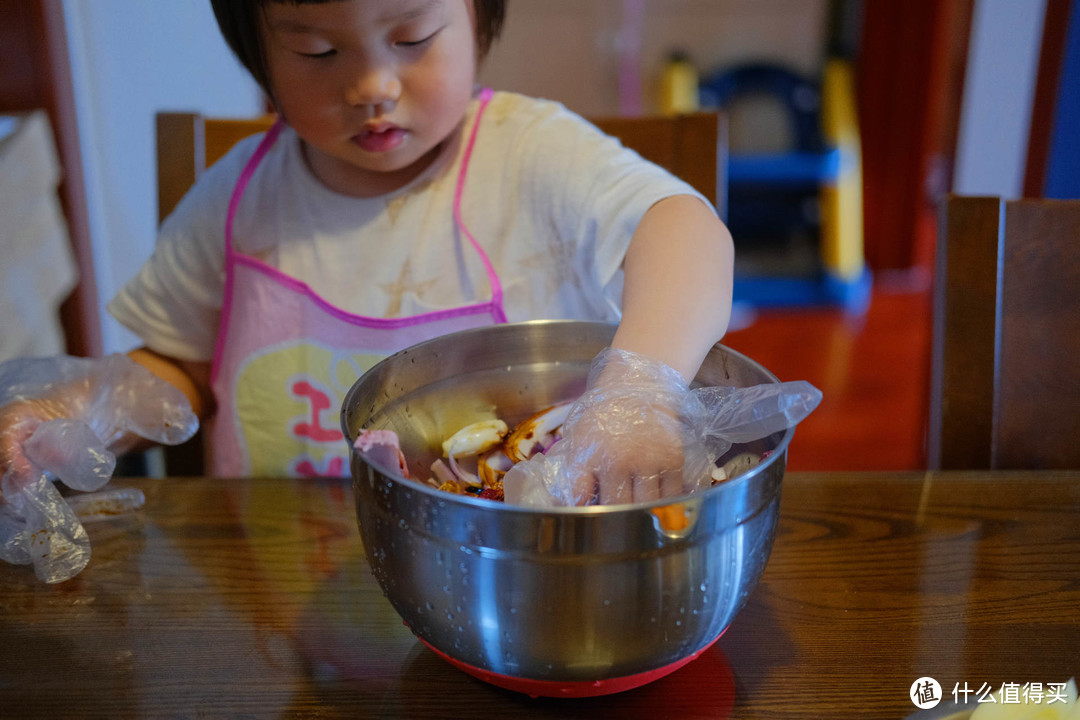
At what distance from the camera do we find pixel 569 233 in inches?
32.9

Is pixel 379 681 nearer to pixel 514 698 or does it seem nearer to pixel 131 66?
pixel 514 698

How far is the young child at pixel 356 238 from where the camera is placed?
2.51ft

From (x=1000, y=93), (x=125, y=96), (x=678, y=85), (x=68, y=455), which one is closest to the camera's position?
(x=68, y=455)

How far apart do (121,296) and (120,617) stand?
0.45 meters

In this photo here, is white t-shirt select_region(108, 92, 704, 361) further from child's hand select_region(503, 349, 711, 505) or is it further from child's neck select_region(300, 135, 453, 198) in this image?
child's hand select_region(503, 349, 711, 505)

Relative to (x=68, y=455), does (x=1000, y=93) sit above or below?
above

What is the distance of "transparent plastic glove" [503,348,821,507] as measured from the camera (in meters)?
0.47

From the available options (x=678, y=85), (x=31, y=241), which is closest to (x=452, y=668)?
(x=31, y=241)

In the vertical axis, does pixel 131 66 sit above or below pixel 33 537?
above

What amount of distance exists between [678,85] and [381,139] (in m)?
2.06

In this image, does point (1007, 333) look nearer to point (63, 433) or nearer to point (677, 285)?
point (677, 285)

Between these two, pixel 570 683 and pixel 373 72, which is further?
pixel 373 72

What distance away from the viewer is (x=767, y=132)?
2.74m

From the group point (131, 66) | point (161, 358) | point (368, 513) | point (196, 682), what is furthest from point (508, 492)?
point (131, 66)
